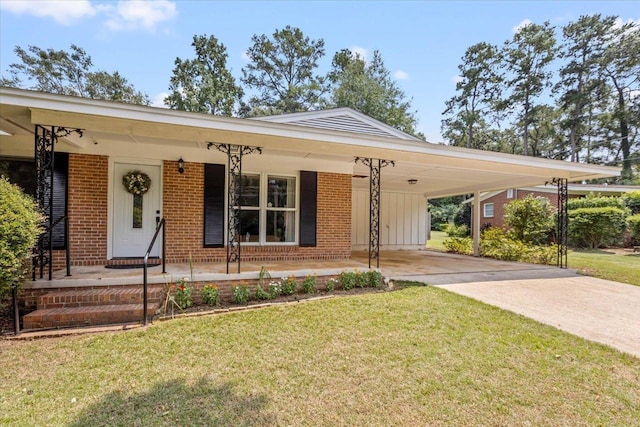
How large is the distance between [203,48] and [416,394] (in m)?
28.2

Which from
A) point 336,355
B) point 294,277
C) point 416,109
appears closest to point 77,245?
point 294,277

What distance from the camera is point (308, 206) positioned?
7.41 metres

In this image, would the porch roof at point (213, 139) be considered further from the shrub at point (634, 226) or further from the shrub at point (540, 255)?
the shrub at point (634, 226)

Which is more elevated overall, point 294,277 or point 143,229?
point 143,229

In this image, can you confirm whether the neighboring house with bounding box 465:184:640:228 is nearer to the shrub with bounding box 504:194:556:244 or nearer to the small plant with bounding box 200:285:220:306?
the shrub with bounding box 504:194:556:244

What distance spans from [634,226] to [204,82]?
26.6 meters

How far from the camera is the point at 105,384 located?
8.48ft

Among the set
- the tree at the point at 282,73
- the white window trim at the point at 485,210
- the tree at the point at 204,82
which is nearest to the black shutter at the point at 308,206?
the white window trim at the point at 485,210

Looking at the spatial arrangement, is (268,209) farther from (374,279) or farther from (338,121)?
(338,121)

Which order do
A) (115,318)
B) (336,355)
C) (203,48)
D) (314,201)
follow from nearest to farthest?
1. (336,355)
2. (115,318)
3. (314,201)
4. (203,48)

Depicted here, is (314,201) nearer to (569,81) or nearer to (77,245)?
(77,245)

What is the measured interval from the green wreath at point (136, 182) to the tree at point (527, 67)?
31.7 m

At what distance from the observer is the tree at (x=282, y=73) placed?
26875 millimetres

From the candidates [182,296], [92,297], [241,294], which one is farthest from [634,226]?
[92,297]
